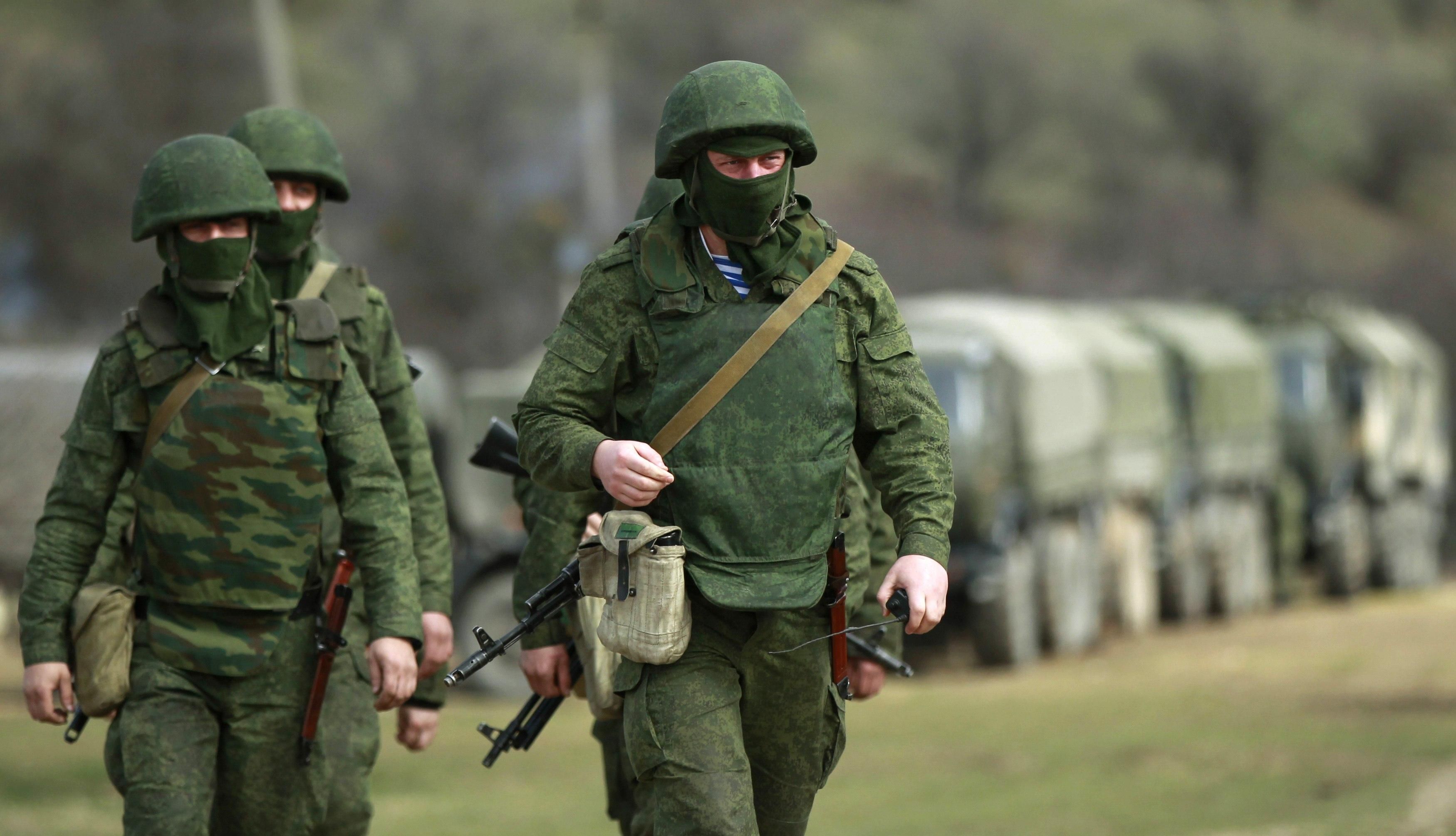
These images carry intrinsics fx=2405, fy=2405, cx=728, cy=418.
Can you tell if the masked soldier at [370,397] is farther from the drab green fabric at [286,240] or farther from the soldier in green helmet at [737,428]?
the soldier in green helmet at [737,428]

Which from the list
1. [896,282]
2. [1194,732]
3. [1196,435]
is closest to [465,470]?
→ [1194,732]

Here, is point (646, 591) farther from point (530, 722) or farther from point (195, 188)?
point (195, 188)

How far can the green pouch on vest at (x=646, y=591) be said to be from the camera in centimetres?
492

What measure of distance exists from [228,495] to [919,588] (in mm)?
1774

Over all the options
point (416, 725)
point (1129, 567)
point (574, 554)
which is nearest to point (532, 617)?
point (574, 554)

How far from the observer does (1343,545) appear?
29.4m

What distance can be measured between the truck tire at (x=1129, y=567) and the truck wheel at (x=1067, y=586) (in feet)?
3.62

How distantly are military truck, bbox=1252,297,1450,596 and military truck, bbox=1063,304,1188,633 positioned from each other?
388 cm

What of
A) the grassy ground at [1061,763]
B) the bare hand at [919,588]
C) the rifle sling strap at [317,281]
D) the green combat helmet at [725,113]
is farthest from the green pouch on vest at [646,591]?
the grassy ground at [1061,763]

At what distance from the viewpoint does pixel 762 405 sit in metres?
5.01

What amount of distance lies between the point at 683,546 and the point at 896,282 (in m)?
49.9

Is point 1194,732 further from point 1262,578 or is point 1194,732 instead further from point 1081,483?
point 1262,578

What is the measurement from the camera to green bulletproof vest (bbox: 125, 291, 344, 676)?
5.61m

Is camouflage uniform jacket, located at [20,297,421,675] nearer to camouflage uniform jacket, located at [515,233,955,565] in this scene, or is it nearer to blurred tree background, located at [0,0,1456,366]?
camouflage uniform jacket, located at [515,233,955,565]
